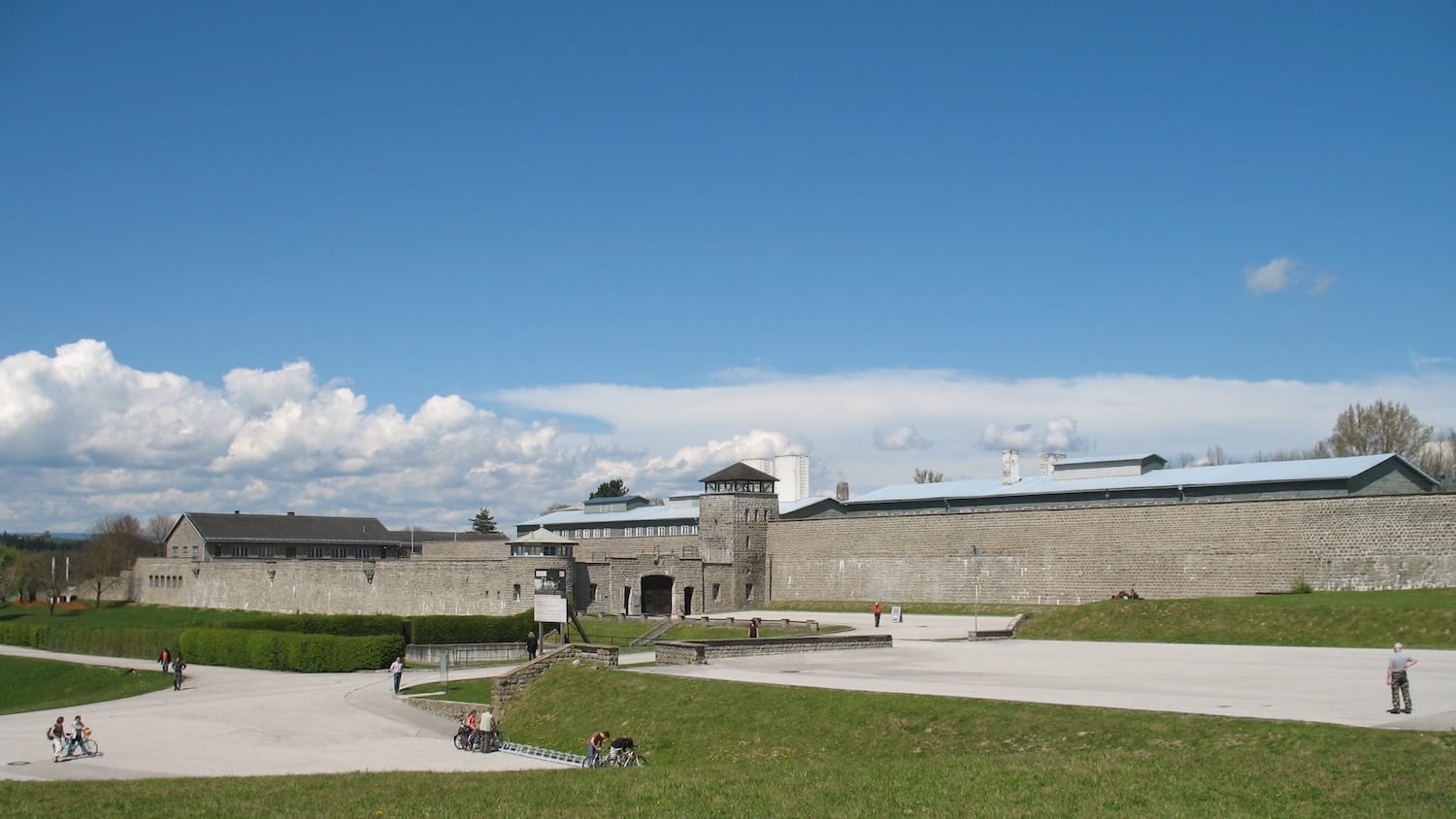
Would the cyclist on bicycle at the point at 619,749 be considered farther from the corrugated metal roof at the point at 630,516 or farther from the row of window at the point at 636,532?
the row of window at the point at 636,532

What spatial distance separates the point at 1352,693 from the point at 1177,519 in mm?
28303

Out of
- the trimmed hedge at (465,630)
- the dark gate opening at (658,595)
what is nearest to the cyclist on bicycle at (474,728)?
the trimmed hedge at (465,630)

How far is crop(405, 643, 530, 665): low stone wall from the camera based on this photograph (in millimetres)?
43500

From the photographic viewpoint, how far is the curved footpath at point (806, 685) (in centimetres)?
2033

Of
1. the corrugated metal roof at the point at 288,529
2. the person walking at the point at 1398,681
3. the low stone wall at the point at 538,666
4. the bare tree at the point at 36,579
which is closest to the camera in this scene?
the person walking at the point at 1398,681

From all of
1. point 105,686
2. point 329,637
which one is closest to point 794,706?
point 329,637

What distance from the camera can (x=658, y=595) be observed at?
2494 inches

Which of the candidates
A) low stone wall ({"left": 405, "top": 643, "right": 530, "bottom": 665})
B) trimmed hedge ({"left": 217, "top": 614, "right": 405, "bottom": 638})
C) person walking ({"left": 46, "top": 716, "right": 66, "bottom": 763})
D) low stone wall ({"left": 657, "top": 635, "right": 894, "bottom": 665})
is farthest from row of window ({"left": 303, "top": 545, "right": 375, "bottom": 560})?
person walking ({"left": 46, "top": 716, "right": 66, "bottom": 763})

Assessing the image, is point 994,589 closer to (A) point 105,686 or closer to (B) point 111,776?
(A) point 105,686

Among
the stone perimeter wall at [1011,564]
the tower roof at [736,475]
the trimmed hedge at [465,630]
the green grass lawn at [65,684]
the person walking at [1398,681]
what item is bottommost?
the green grass lawn at [65,684]

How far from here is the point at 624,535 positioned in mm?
78438

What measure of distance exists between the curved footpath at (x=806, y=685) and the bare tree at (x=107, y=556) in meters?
62.0

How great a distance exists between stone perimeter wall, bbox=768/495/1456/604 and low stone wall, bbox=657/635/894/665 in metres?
16.8

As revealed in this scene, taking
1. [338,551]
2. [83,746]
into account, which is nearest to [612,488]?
[338,551]
